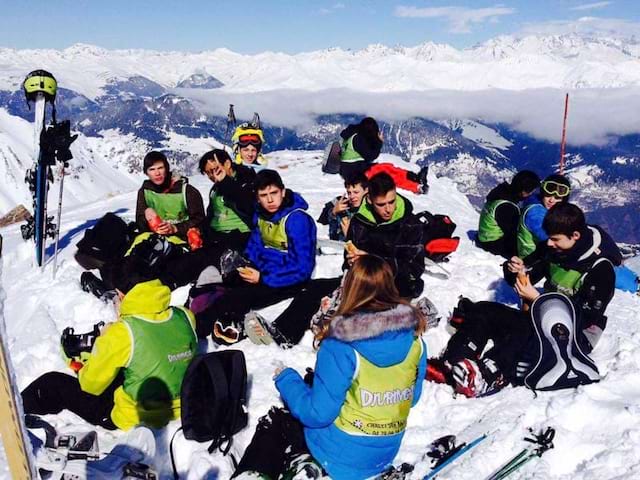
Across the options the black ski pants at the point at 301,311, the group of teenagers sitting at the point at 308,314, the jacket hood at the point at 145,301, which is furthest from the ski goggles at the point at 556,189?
the jacket hood at the point at 145,301

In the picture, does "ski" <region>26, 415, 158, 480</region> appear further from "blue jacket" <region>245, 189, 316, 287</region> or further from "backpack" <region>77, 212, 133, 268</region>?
"backpack" <region>77, 212, 133, 268</region>

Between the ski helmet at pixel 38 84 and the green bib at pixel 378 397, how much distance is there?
8844 mm

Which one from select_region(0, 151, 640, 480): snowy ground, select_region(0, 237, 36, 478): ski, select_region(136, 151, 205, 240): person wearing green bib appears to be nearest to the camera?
select_region(0, 237, 36, 478): ski

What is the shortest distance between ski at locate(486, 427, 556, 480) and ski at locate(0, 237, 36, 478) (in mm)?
4094

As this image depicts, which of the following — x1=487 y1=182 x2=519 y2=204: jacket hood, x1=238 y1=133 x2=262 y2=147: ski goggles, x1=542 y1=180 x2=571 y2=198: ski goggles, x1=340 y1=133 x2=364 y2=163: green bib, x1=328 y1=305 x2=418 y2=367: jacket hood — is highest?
x1=238 y1=133 x2=262 y2=147: ski goggles

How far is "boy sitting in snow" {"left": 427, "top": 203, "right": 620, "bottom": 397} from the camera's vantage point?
593 cm

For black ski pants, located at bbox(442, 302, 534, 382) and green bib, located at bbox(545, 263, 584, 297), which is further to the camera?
green bib, located at bbox(545, 263, 584, 297)

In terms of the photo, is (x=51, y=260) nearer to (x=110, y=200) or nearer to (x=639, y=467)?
(x=110, y=200)

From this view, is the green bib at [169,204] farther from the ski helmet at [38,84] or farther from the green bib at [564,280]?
the green bib at [564,280]

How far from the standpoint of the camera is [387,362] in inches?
171

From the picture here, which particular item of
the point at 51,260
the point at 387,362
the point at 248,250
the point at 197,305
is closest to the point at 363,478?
the point at 387,362

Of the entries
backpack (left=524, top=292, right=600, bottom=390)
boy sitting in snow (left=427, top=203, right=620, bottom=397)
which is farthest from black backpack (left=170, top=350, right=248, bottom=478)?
backpack (left=524, top=292, right=600, bottom=390)

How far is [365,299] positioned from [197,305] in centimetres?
439

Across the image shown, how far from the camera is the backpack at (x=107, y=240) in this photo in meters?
9.66
